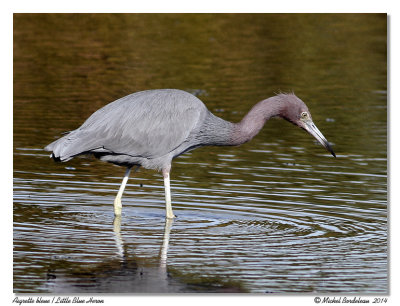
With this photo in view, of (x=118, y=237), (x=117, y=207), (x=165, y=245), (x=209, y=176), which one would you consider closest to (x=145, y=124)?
(x=117, y=207)

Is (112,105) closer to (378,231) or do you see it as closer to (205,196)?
(205,196)

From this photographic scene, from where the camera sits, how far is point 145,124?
11125 millimetres

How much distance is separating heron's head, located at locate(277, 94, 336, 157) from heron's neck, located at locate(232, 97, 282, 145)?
0.21 ft

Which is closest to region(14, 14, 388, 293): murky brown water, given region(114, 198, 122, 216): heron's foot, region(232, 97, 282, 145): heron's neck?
region(114, 198, 122, 216): heron's foot

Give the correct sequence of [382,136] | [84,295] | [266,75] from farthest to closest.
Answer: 1. [266,75]
2. [382,136]
3. [84,295]

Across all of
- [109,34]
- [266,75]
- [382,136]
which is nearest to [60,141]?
[382,136]

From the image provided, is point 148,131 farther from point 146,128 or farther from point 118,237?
point 118,237

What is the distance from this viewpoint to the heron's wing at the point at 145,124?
35.9 feet

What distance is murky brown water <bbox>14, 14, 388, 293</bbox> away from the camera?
29.6ft

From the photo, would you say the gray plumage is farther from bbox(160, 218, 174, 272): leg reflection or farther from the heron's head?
the heron's head

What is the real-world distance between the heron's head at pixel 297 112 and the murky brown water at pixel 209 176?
0.92 meters

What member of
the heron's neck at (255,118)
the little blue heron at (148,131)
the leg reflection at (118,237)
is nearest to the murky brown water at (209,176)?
the leg reflection at (118,237)
